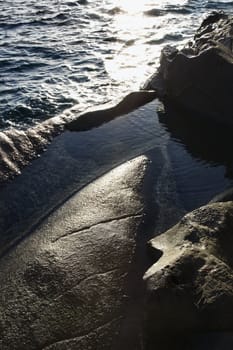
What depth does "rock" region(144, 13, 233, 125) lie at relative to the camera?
908 cm

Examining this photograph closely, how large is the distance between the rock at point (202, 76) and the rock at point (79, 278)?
9.42 feet

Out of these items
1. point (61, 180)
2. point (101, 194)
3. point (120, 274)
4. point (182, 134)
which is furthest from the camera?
point (182, 134)

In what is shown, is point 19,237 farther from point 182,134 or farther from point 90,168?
point 182,134

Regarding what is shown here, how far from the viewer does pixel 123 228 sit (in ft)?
21.2

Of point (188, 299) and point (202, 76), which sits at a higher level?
point (202, 76)

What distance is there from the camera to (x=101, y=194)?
7273mm

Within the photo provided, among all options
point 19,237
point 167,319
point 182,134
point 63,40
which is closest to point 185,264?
point 167,319

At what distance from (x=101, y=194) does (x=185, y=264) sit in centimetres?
259

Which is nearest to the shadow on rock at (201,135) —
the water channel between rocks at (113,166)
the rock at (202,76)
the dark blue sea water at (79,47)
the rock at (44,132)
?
the water channel between rocks at (113,166)

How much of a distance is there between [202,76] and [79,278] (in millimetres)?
5337

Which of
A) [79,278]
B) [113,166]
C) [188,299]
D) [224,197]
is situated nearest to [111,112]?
[113,166]

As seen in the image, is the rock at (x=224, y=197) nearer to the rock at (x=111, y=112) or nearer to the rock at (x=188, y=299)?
the rock at (x=188, y=299)

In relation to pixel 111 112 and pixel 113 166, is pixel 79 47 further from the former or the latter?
pixel 113 166

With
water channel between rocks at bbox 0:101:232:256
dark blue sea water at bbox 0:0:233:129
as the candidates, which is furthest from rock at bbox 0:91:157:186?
dark blue sea water at bbox 0:0:233:129
